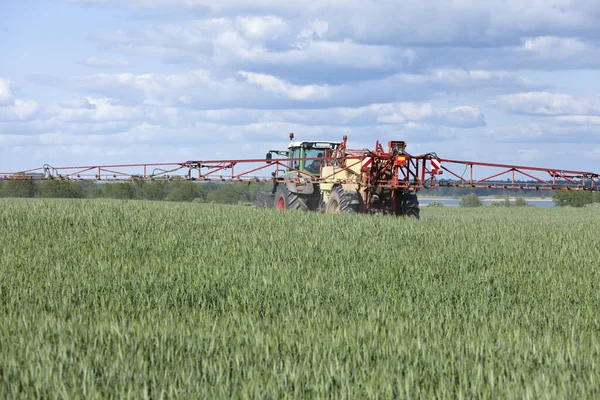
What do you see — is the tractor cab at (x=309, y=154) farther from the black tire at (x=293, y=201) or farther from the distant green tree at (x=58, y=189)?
the distant green tree at (x=58, y=189)

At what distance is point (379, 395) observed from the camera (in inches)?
170

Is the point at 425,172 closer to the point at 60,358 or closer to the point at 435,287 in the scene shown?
the point at 435,287

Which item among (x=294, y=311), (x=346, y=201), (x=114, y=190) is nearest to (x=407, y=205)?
(x=346, y=201)

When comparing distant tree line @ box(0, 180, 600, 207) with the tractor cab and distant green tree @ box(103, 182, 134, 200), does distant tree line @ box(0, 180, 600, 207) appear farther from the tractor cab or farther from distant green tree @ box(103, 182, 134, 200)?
the tractor cab

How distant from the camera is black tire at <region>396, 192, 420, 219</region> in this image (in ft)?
58.2

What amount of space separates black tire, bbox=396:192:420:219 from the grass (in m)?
3.62

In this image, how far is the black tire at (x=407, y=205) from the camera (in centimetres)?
1775

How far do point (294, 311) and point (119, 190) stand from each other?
57.7m

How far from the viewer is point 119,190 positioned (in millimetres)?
62344

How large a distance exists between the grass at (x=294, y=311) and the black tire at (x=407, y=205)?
11.9 ft

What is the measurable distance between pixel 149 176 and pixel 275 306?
16052 millimetres

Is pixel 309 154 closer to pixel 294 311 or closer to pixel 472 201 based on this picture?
pixel 294 311

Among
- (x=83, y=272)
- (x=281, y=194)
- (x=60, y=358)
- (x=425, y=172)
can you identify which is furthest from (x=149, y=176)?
(x=60, y=358)

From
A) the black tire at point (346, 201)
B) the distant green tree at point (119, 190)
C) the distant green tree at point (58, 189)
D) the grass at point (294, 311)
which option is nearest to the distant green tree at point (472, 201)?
the distant green tree at point (119, 190)
